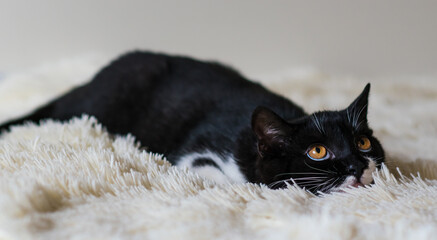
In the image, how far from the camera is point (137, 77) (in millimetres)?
1259

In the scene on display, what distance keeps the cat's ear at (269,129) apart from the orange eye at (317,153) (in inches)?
2.1

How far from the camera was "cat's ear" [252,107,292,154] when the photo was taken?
78 cm

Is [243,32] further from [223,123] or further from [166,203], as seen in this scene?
[166,203]

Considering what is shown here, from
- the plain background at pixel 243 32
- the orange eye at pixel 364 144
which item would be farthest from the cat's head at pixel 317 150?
the plain background at pixel 243 32

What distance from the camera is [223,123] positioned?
1062mm

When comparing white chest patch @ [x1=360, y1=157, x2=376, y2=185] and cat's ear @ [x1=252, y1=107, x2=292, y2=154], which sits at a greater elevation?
cat's ear @ [x1=252, y1=107, x2=292, y2=154]

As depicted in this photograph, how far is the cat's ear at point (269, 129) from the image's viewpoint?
0.78 meters

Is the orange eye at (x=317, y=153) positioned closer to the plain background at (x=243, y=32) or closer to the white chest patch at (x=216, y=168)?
the white chest patch at (x=216, y=168)

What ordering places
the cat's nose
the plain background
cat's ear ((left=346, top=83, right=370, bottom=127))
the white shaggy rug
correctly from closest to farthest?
1. the white shaggy rug
2. the cat's nose
3. cat's ear ((left=346, top=83, right=370, bottom=127))
4. the plain background

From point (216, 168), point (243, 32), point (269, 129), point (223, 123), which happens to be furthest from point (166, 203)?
point (243, 32)

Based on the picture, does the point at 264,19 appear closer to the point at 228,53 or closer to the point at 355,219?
the point at 228,53

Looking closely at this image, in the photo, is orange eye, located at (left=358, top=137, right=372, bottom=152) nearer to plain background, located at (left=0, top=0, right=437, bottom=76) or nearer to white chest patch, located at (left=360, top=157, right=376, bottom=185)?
white chest patch, located at (left=360, top=157, right=376, bottom=185)

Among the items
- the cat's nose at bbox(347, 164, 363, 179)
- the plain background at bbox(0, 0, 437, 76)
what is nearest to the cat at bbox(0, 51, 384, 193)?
the cat's nose at bbox(347, 164, 363, 179)

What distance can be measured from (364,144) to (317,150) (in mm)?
101
